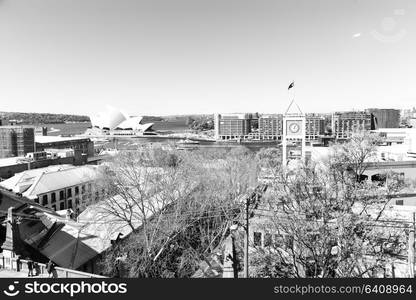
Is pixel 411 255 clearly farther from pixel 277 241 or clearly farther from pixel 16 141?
pixel 16 141

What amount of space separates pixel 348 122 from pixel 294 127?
62.8 metres

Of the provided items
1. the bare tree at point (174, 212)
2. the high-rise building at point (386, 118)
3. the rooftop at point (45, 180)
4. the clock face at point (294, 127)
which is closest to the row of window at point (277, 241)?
the bare tree at point (174, 212)

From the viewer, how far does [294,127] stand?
18.1 m

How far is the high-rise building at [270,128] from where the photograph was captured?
281 feet

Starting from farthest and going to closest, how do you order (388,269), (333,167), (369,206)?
(333,167) → (369,206) → (388,269)

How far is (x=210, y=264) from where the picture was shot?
863cm

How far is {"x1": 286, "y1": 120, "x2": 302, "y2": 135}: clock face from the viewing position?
59.0 ft

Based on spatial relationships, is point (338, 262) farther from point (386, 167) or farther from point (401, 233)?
point (386, 167)

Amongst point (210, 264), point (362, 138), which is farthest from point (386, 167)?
point (210, 264)

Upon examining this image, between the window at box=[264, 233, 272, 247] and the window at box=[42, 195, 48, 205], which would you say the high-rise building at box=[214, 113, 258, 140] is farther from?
the window at box=[264, 233, 272, 247]

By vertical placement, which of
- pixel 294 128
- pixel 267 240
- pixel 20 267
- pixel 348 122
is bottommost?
pixel 267 240

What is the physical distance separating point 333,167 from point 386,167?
4.54 metres

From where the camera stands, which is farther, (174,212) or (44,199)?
(44,199)

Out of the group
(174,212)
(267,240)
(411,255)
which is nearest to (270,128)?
(174,212)
